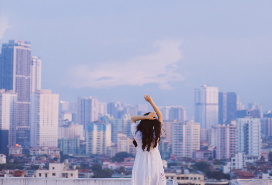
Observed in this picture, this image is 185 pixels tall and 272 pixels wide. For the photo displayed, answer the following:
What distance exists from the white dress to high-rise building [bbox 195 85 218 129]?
29899 millimetres

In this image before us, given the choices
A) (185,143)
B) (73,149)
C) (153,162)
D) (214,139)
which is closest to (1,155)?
(73,149)

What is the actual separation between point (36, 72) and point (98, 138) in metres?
9.42

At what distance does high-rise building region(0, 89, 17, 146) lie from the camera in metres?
25.5

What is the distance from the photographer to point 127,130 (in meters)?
28.2

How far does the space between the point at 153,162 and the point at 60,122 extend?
27839 millimetres

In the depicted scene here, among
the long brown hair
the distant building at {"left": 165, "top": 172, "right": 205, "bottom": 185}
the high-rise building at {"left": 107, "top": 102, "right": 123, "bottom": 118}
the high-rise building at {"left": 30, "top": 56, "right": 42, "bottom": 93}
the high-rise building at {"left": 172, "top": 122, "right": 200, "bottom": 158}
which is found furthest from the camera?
the high-rise building at {"left": 107, "top": 102, "right": 123, "bottom": 118}

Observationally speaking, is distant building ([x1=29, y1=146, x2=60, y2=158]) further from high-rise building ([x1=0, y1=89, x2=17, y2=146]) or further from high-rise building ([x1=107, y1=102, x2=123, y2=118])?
high-rise building ([x1=107, y1=102, x2=123, y2=118])

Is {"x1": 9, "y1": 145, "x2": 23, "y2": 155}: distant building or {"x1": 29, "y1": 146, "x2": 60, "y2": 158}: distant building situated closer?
{"x1": 9, "y1": 145, "x2": 23, "y2": 155}: distant building

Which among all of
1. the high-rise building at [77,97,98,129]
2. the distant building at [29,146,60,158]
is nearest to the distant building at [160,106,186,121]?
the high-rise building at [77,97,98,129]

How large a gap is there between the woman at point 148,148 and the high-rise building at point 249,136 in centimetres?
2100

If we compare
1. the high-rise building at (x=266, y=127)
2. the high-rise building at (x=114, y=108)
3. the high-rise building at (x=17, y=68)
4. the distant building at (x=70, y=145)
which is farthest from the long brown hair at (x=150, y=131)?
the high-rise building at (x=114, y=108)

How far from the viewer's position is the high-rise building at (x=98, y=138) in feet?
81.6

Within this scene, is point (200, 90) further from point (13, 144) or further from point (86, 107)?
point (13, 144)

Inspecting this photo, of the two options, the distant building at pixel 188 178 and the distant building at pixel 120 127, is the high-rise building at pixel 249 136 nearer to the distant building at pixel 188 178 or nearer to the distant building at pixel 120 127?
the distant building at pixel 188 178
